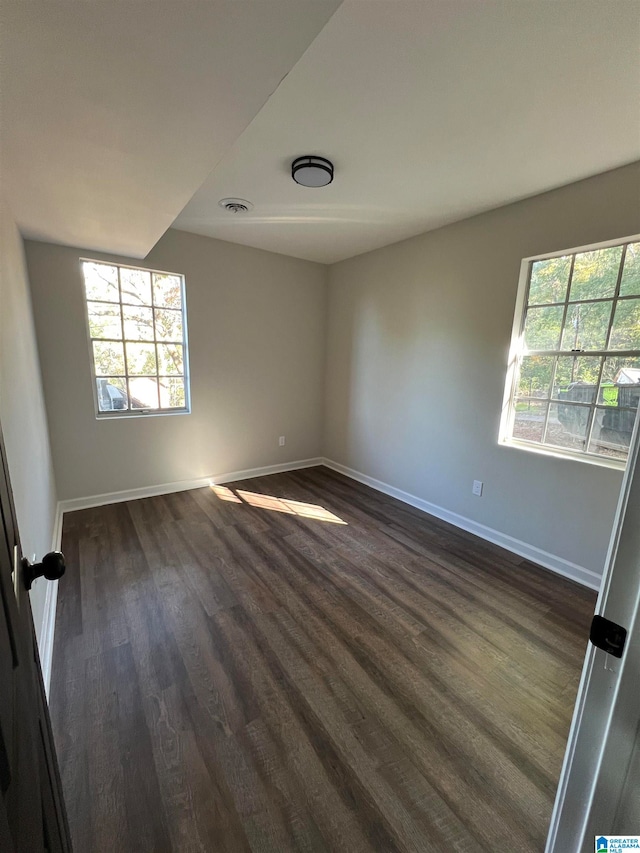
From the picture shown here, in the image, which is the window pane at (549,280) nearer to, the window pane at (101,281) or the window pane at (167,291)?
the window pane at (167,291)

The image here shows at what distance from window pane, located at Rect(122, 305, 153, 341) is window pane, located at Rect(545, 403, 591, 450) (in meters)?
3.51

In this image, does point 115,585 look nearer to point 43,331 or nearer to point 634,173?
point 43,331

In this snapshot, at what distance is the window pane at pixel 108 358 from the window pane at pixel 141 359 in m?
0.07

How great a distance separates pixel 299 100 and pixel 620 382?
238cm

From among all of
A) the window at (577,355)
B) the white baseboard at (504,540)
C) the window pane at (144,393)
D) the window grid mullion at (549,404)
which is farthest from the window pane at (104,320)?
the window grid mullion at (549,404)

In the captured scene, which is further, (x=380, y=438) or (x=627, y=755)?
(x=380, y=438)

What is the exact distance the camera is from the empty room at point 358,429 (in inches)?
37.7

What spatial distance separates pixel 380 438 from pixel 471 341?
1.41m

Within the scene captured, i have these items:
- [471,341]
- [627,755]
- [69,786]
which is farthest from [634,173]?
[69,786]

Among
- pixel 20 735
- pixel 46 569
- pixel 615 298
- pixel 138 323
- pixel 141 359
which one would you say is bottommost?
pixel 20 735

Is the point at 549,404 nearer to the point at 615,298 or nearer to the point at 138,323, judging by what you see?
the point at 615,298

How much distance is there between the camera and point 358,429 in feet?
13.7

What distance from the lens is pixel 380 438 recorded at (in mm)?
3869

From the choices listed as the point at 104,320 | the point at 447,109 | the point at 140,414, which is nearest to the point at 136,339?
the point at 104,320
